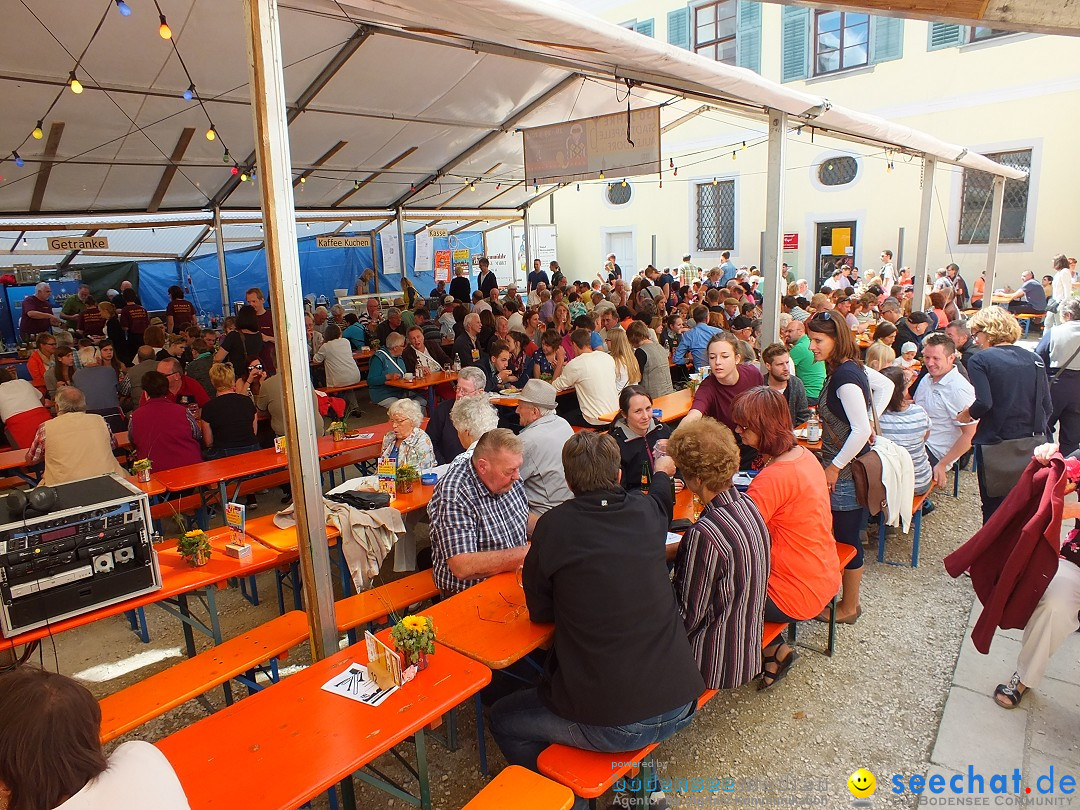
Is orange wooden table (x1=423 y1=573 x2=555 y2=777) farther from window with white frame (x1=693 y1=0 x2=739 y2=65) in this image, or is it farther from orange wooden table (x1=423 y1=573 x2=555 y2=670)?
window with white frame (x1=693 y1=0 x2=739 y2=65)

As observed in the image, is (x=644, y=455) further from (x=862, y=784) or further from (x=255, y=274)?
(x=255, y=274)

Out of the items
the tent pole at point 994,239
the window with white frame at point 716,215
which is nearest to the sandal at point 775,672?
the tent pole at point 994,239

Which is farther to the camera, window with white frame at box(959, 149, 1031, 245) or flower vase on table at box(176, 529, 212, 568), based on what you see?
window with white frame at box(959, 149, 1031, 245)

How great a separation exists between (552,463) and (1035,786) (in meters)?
2.36

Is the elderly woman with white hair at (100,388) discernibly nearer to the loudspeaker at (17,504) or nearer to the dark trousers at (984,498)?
the loudspeaker at (17,504)

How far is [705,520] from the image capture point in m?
2.57

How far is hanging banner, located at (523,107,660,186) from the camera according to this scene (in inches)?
297

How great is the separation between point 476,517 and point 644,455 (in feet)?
4.49

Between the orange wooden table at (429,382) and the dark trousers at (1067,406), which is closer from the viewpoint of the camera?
the dark trousers at (1067,406)

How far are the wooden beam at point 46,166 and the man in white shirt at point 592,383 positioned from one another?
671 centimetres

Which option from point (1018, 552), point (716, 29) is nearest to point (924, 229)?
point (1018, 552)

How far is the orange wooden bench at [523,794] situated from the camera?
1.97 m

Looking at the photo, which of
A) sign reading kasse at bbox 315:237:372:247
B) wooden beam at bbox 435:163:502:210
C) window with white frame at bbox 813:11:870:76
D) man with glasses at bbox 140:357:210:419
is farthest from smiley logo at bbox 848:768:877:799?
window with white frame at bbox 813:11:870:76

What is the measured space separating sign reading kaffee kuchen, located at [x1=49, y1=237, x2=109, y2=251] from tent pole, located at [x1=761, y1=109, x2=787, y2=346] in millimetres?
10759
